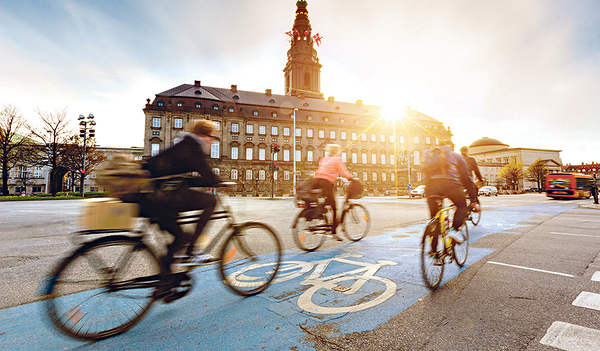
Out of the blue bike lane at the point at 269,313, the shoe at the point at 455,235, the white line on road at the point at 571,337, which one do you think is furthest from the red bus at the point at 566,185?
the white line on road at the point at 571,337

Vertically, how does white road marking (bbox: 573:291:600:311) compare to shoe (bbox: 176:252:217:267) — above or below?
below

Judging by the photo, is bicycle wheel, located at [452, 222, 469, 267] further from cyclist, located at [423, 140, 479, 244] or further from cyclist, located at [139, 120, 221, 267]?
cyclist, located at [139, 120, 221, 267]

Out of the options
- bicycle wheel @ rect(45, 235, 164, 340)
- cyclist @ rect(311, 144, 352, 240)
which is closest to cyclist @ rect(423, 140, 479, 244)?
cyclist @ rect(311, 144, 352, 240)

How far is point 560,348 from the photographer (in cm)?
219

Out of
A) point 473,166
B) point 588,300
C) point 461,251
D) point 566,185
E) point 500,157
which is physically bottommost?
point 588,300

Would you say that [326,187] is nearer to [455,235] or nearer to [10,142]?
[455,235]

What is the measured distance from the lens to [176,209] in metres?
2.83

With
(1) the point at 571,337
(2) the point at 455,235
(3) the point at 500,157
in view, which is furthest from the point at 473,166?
(3) the point at 500,157

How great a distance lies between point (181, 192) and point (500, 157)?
129 m

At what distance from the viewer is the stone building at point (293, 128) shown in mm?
52500

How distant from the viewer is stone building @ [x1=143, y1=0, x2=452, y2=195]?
52.5 metres

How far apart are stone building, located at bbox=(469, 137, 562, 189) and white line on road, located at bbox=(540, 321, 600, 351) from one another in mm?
104871

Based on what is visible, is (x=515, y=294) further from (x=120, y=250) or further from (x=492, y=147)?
(x=492, y=147)

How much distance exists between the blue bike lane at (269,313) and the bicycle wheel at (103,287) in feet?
0.34
